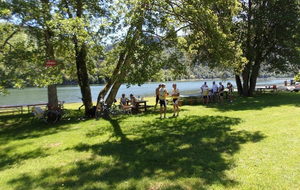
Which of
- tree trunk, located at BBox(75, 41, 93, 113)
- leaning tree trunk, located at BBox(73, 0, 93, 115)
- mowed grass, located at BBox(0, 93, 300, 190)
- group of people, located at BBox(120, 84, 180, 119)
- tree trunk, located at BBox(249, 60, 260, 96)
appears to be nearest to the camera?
mowed grass, located at BBox(0, 93, 300, 190)

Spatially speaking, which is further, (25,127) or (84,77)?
(84,77)

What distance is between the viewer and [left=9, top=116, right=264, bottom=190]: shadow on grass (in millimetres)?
5953

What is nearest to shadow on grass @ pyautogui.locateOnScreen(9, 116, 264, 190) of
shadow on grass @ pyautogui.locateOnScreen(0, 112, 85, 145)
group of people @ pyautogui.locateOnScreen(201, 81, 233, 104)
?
shadow on grass @ pyautogui.locateOnScreen(0, 112, 85, 145)

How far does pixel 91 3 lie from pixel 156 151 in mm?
11194

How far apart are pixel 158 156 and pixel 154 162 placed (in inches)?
18.7

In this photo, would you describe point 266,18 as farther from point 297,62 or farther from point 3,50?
point 3,50

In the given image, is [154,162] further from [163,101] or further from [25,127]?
[25,127]

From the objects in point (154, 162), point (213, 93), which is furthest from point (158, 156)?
point (213, 93)

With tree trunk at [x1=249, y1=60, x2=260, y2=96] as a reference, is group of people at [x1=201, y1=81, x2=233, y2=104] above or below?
below

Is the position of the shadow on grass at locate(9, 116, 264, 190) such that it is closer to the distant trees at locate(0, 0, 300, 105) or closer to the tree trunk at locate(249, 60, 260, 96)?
the distant trees at locate(0, 0, 300, 105)

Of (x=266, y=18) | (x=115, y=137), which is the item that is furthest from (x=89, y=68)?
(x=266, y=18)

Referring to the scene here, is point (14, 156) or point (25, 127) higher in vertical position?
point (25, 127)

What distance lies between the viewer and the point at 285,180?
5.68 meters

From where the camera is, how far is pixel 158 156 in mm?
7609
